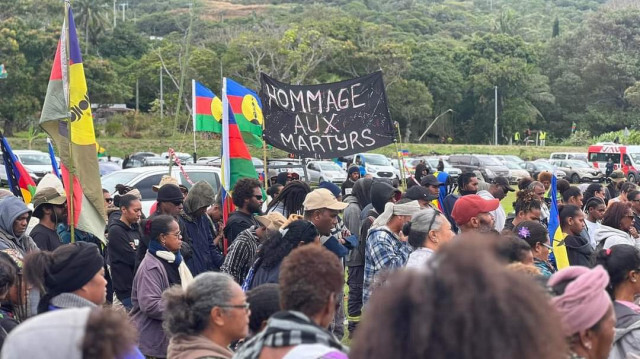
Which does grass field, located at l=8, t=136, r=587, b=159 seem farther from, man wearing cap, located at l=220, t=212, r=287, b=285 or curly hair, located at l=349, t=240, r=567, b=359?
curly hair, located at l=349, t=240, r=567, b=359

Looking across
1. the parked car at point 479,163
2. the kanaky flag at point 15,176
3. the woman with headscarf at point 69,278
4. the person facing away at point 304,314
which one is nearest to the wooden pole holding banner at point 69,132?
the kanaky flag at point 15,176

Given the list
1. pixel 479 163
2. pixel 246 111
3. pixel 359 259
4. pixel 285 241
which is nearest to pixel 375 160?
pixel 479 163

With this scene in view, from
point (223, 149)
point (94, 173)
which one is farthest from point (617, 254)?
point (223, 149)

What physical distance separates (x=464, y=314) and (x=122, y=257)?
5.18 metres

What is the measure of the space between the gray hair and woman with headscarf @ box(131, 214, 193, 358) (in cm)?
154

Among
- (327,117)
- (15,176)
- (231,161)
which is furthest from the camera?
(327,117)

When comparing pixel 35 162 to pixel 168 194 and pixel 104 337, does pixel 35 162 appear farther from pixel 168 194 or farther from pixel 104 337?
pixel 104 337

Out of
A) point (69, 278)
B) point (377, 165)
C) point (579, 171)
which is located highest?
point (69, 278)

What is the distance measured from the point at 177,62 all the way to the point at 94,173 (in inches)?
2199

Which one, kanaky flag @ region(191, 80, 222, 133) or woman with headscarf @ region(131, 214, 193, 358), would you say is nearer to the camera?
woman with headscarf @ region(131, 214, 193, 358)

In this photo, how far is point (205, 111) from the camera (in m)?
12.6

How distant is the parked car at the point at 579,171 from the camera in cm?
4109

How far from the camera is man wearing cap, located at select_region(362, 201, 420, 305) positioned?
6280mm

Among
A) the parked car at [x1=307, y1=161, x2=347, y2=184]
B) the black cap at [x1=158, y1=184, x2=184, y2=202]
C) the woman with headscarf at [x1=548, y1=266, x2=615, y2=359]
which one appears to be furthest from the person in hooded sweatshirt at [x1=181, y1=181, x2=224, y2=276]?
the parked car at [x1=307, y1=161, x2=347, y2=184]
